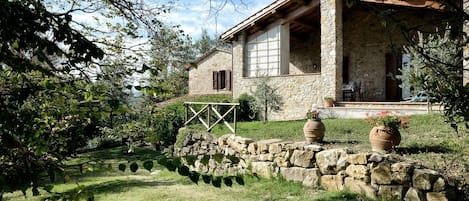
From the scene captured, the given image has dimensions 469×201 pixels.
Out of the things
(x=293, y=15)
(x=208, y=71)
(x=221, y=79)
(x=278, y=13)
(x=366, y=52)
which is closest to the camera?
(x=293, y=15)

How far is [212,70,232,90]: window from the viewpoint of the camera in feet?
70.9

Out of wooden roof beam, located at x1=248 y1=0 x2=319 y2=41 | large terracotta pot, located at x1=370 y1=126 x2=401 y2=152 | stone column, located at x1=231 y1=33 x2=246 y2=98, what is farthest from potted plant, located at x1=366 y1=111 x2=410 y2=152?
stone column, located at x1=231 y1=33 x2=246 y2=98

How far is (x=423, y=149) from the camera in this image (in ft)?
21.2

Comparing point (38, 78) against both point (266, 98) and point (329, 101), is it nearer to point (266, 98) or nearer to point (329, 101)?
point (266, 98)

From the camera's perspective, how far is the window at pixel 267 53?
14570mm

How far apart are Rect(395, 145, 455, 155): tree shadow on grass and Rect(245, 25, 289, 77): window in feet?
26.5

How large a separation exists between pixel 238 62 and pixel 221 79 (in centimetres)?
637

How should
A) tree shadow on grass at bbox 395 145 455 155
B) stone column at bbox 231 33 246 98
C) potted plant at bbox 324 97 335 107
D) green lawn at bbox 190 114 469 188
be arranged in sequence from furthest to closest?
stone column at bbox 231 33 246 98, potted plant at bbox 324 97 335 107, tree shadow on grass at bbox 395 145 455 155, green lawn at bbox 190 114 469 188

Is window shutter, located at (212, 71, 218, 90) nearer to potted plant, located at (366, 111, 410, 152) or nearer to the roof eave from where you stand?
the roof eave

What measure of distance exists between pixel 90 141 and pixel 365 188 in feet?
43.6

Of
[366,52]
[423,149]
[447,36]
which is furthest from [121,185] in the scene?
Answer: [366,52]

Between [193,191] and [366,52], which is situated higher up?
[366,52]

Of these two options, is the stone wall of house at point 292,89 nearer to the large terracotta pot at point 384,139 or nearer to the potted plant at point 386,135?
the potted plant at point 386,135

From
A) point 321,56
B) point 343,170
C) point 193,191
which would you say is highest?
point 321,56
